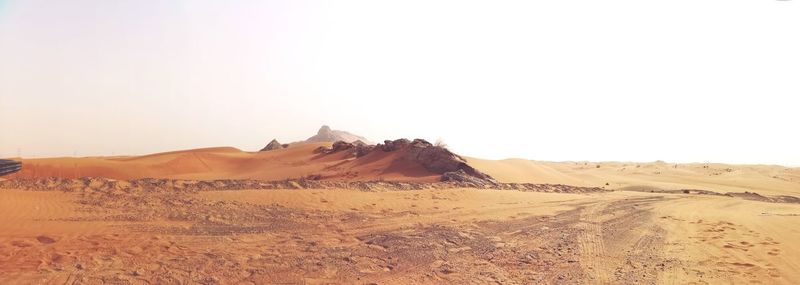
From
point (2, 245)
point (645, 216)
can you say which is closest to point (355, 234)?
point (2, 245)

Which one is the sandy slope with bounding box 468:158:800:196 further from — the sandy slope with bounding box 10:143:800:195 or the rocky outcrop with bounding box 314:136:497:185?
the rocky outcrop with bounding box 314:136:497:185

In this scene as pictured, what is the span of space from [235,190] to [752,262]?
11042 mm

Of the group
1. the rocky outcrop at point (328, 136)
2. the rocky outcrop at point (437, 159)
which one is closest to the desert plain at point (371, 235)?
the rocky outcrop at point (437, 159)

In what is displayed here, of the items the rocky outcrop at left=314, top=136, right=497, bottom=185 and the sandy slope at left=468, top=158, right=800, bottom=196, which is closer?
the rocky outcrop at left=314, top=136, right=497, bottom=185

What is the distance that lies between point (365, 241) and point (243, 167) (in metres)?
19.2

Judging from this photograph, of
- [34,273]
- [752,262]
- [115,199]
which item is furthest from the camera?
[115,199]

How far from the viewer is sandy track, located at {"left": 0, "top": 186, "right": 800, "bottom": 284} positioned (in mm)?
5777

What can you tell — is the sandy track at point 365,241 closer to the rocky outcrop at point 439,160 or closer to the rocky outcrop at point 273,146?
the rocky outcrop at point 439,160

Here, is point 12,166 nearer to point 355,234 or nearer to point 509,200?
point 355,234

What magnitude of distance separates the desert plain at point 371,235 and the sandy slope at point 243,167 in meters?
3.33

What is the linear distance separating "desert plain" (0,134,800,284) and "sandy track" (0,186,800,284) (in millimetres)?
29

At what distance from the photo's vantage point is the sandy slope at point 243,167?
18.3 metres

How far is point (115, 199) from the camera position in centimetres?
1042

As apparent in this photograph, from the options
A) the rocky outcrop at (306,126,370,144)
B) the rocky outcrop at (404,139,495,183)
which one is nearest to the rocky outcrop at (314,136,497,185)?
the rocky outcrop at (404,139,495,183)
